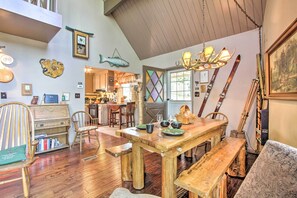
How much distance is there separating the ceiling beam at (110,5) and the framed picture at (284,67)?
358 cm

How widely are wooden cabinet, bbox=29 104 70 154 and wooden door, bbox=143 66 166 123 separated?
201 centimetres

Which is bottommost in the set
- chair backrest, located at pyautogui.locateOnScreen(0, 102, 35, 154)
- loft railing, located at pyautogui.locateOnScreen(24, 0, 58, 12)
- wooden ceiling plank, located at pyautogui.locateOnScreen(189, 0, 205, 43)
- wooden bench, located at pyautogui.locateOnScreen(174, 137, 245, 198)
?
wooden bench, located at pyautogui.locateOnScreen(174, 137, 245, 198)

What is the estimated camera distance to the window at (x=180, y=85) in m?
4.95

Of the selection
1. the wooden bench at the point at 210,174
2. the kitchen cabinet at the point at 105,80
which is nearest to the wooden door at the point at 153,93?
the wooden bench at the point at 210,174

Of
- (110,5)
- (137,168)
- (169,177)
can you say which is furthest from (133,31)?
(169,177)

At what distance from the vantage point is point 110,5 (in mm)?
4059

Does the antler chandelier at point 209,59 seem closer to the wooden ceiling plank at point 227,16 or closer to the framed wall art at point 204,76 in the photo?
the wooden ceiling plank at point 227,16

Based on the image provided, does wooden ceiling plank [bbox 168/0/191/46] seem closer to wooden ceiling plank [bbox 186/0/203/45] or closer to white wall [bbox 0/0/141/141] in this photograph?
wooden ceiling plank [bbox 186/0/203/45]

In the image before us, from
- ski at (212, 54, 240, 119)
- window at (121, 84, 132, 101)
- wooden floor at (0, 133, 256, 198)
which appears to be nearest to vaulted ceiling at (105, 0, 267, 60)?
ski at (212, 54, 240, 119)

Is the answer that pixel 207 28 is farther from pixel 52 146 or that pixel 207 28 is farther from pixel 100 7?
pixel 52 146

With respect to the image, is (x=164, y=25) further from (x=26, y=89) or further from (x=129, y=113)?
(x=26, y=89)

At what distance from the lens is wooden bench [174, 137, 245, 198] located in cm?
112

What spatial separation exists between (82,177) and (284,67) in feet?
9.63

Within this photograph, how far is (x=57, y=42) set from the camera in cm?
343
